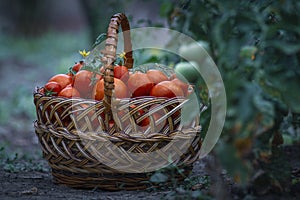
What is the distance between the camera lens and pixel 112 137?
6.59 feet

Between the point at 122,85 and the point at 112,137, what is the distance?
0.23m

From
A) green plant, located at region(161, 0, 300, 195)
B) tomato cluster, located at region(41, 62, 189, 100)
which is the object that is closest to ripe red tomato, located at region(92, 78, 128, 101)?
tomato cluster, located at region(41, 62, 189, 100)

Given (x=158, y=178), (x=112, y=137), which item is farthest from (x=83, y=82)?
(x=158, y=178)

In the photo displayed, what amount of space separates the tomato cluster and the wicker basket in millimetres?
81

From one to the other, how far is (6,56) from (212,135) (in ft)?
27.2

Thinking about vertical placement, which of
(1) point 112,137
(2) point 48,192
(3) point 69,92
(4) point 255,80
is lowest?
(2) point 48,192

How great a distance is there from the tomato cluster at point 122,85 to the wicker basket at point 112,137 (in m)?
0.08

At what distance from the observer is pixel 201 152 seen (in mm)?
2193

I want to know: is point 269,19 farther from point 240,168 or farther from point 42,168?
point 42,168

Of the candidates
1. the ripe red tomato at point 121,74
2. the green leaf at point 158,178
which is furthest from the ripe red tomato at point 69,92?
the green leaf at point 158,178

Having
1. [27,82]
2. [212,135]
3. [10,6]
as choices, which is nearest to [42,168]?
[212,135]

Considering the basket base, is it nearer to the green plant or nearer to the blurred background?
the blurred background

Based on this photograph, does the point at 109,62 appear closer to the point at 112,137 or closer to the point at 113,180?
the point at 112,137

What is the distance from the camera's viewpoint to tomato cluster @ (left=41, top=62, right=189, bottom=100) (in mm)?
2123
